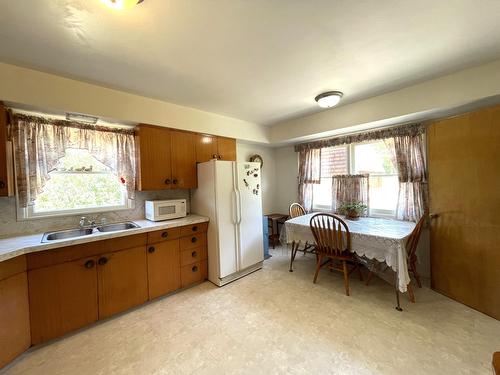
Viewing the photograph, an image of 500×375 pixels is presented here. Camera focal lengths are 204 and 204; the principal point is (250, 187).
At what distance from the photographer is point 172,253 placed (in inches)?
98.6

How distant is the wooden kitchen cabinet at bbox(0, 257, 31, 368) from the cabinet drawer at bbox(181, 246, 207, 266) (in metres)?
1.36

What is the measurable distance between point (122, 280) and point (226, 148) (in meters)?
2.26

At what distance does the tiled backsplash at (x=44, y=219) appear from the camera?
1.99 m

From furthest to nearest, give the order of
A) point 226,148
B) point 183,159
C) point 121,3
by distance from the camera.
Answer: point 226,148 < point 183,159 < point 121,3

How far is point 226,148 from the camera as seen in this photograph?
340 cm

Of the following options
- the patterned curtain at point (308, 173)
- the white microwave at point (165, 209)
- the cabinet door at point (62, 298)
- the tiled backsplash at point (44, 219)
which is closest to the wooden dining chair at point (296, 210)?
the patterned curtain at point (308, 173)

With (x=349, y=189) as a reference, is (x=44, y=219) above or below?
below

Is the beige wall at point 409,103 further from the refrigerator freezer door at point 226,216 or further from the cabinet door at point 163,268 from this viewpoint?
the cabinet door at point 163,268

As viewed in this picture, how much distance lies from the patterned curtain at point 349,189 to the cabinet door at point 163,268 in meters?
2.68

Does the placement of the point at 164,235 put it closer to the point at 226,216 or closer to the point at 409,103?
the point at 226,216

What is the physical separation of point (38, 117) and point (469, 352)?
171 inches

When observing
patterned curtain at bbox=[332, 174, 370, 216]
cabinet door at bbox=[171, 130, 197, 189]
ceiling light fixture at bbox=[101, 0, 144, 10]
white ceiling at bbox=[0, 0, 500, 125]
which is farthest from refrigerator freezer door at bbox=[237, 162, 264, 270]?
ceiling light fixture at bbox=[101, 0, 144, 10]

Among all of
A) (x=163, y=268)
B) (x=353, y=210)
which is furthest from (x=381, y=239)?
(x=163, y=268)

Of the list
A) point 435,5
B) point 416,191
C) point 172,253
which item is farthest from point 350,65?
point 172,253
